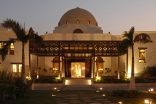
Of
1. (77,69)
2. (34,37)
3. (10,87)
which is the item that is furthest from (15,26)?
(77,69)

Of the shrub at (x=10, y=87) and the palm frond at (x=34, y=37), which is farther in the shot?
the palm frond at (x=34, y=37)

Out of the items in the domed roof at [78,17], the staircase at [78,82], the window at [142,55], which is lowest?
the staircase at [78,82]

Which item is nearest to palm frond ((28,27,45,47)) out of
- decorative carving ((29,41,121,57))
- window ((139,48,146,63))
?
decorative carving ((29,41,121,57))

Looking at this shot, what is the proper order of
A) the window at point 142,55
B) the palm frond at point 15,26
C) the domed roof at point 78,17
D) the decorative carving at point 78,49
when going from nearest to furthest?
the palm frond at point 15,26, the decorative carving at point 78,49, the window at point 142,55, the domed roof at point 78,17

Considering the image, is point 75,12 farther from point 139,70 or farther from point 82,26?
point 139,70

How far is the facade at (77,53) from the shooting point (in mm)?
37906

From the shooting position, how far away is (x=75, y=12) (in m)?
48.8

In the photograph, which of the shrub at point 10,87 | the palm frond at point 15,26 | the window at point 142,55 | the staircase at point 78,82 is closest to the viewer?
the shrub at point 10,87

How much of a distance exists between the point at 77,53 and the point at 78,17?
1086cm

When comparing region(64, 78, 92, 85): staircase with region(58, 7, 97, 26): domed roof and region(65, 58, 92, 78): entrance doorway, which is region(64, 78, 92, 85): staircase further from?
region(58, 7, 97, 26): domed roof

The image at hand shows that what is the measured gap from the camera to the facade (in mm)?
37906

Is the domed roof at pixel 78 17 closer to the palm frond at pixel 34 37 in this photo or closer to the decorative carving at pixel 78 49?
the decorative carving at pixel 78 49

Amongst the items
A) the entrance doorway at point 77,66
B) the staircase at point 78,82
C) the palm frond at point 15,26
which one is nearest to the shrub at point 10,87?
the palm frond at point 15,26

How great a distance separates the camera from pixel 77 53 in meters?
38.9
